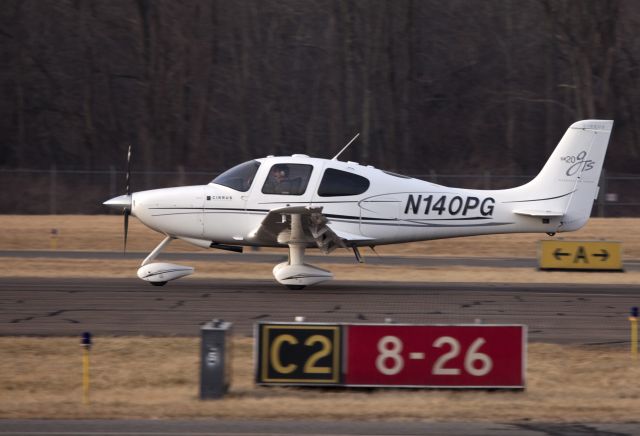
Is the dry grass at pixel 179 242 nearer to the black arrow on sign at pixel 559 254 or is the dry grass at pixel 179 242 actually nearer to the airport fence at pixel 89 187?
the black arrow on sign at pixel 559 254

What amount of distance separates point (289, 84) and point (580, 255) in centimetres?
2975

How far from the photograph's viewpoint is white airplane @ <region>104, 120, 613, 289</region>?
58.4ft

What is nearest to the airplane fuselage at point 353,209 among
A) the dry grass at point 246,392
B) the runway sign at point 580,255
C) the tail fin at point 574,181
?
the tail fin at point 574,181

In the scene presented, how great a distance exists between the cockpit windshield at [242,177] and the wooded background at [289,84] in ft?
83.0

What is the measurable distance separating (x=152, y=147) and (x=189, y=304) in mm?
27660

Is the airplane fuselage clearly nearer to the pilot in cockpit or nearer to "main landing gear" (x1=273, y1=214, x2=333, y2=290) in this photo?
the pilot in cockpit

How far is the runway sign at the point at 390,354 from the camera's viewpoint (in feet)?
34.3

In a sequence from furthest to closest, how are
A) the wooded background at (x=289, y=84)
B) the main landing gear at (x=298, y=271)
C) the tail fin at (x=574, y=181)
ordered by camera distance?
the wooded background at (x=289, y=84), the tail fin at (x=574, y=181), the main landing gear at (x=298, y=271)

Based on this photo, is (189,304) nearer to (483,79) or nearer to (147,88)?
→ (147,88)

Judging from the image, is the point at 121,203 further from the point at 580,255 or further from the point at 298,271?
the point at 580,255

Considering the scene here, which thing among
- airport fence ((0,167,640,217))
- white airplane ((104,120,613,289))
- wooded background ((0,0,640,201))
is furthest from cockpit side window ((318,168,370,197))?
wooded background ((0,0,640,201))

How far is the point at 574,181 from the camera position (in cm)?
1889

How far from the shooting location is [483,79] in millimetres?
50438

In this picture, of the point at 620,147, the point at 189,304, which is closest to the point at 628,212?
the point at 620,147
